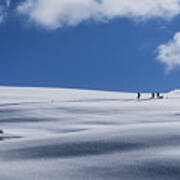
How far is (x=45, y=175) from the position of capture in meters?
2.07

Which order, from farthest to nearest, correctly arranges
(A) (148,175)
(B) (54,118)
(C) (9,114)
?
(C) (9,114) < (B) (54,118) < (A) (148,175)

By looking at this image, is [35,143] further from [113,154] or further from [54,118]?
[54,118]

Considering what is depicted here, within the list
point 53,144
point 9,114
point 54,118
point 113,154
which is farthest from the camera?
point 9,114

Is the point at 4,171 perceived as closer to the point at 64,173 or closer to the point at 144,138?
the point at 64,173

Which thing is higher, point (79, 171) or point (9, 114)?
point (9, 114)

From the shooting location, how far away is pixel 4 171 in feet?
7.11

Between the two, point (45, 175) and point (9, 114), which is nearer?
point (45, 175)

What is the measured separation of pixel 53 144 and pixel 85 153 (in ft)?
1.09

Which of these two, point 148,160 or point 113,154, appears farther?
point 113,154

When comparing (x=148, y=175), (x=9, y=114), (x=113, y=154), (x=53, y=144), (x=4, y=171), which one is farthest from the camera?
(x=9, y=114)

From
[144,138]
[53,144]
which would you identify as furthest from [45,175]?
[144,138]

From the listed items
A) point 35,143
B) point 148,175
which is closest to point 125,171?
point 148,175

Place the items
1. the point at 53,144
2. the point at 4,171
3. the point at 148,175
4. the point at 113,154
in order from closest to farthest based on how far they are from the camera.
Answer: the point at 148,175
the point at 4,171
the point at 113,154
the point at 53,144

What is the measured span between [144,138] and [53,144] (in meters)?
0.68
